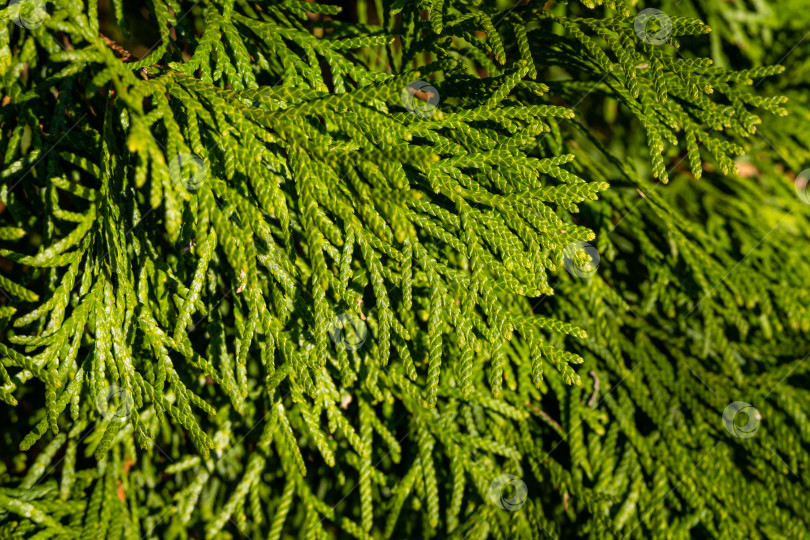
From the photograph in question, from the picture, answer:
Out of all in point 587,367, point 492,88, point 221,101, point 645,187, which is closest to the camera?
point 221,101

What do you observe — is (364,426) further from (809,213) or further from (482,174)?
(809,213)

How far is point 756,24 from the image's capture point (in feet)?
11.5

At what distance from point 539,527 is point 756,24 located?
3.21 metres

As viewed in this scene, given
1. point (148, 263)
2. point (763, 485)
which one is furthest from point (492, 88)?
point (763, 485)

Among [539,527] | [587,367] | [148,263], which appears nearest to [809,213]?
[587,367]

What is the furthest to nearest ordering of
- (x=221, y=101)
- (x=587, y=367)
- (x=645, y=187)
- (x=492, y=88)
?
(x=587, y=367), (x=645, y=187), (x=492, y=88), (x=221, y=101)

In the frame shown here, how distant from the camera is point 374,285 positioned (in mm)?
1607

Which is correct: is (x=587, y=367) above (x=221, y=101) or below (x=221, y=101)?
below

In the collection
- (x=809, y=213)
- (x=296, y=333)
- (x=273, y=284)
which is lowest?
(x=809, y=213)

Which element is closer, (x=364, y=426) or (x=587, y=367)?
(x=364, y=426)

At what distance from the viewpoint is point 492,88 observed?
1.75 meters

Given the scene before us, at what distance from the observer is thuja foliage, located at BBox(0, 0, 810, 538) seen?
5.21 ft

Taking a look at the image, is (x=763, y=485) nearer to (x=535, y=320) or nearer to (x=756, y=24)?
(x=535, y=320)

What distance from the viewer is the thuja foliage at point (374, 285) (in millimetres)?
1589
